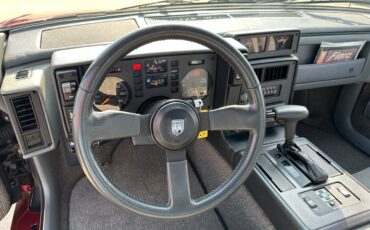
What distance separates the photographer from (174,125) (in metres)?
1.11

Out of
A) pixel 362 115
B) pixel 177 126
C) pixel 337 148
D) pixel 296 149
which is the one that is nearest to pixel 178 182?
pixel 177 126

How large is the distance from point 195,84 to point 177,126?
1.50 ft

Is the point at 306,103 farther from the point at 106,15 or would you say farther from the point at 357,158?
the point at 106,15

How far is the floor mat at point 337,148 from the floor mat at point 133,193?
115 centimetres

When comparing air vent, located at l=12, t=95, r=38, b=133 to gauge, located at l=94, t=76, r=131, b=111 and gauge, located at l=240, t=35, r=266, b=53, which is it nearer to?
gauge, located at l=94, t=76, r=131, b=111

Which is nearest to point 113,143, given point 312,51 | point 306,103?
point 312,51

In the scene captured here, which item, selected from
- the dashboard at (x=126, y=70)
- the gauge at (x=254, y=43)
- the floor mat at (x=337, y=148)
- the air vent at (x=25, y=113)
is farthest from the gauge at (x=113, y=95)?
the floor mat at (x=337, y=148)

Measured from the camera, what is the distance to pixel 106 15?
6.24ft

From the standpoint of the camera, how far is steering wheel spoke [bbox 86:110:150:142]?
41.8 inches

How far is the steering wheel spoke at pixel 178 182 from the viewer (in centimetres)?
113

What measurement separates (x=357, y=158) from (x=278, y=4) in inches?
49.7

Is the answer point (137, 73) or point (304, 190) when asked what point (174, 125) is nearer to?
point (137, 73)

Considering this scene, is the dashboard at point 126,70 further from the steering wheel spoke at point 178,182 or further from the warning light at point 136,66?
the steering wheel spoke at point 178,182

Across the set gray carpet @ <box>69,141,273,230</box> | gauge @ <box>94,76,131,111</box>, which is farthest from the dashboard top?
gray carpet @ <box>69,141,273,230</box>
